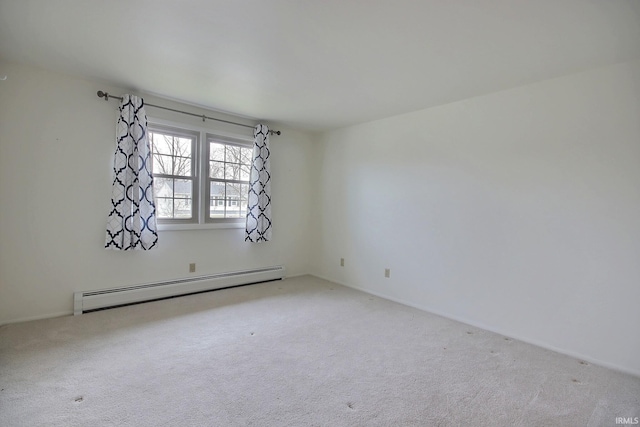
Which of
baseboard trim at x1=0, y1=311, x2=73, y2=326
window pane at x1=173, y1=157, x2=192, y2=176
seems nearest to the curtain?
window pane at x1=173, y1=157, x2=192, y2=176

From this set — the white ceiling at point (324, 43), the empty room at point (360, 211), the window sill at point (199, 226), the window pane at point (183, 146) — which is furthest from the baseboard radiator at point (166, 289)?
the white ceiling at point (324, 43)

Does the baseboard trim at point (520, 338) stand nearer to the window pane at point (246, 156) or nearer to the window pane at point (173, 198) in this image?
the window pane at point (246, 156)

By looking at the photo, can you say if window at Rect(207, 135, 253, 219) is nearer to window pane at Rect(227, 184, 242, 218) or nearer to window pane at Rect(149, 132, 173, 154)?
window pane at Rect(227, 184, 242, 218)

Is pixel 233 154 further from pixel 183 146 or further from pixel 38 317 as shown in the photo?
pixel 38 317

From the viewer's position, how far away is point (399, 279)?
370cm

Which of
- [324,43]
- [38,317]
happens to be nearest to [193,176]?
[38,317]

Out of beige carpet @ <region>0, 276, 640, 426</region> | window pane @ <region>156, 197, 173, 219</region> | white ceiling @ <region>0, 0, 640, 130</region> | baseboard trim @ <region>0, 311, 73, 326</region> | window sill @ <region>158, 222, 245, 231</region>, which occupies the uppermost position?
white ceiling @ <region>0, 0, 640, 130</region>

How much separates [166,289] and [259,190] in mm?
1651

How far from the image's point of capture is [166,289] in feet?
11.5

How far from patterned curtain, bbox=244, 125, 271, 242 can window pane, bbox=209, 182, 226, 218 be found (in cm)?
35

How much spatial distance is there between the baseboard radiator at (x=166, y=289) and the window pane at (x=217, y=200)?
80 centimetres

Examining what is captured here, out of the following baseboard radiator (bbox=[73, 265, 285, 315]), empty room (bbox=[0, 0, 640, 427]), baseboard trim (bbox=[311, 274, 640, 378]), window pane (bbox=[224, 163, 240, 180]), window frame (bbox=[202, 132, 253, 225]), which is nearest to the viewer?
empty room (bbox=[0, 0, 640, 427])

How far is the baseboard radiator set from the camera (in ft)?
9.85

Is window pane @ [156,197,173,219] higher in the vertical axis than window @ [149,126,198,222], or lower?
lower
